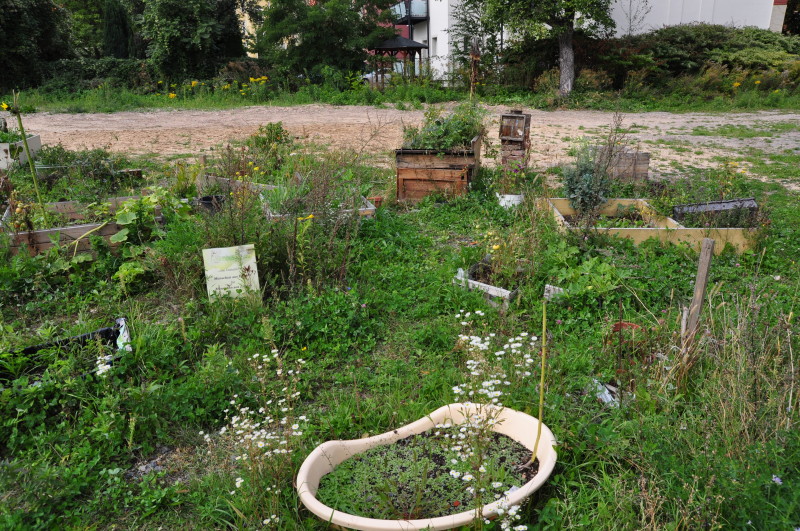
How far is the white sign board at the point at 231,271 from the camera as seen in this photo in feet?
14.2

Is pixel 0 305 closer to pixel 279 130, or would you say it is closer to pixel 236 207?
pixel 236 207

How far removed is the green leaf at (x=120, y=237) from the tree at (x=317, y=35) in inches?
671

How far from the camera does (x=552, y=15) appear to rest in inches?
697

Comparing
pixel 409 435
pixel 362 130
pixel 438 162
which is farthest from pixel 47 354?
pixel 362 130

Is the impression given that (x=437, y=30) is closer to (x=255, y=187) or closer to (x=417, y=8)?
(x=417, y=8)

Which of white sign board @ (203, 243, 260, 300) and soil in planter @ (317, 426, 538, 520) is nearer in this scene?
soil in planter @ (317, 426, 538, 520)

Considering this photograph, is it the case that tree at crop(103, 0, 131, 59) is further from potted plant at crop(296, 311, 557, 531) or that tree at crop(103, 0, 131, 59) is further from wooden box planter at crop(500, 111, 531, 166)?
potted plant at crop(296, 311, 557, 531)

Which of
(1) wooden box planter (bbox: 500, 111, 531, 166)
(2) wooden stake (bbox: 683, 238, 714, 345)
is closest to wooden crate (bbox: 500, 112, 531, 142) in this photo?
(1) wooden box planter (bbox: 500, 111, 531, 166)

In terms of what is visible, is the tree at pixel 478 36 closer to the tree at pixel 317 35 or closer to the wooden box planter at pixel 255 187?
the tree at pixel 317 35

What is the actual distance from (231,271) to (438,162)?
3.42 m

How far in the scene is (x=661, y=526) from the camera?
2330 mm

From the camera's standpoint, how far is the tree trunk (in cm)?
1817

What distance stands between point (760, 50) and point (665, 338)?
67.3 ft

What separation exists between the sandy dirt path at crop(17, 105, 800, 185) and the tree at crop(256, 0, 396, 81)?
4441 mm
